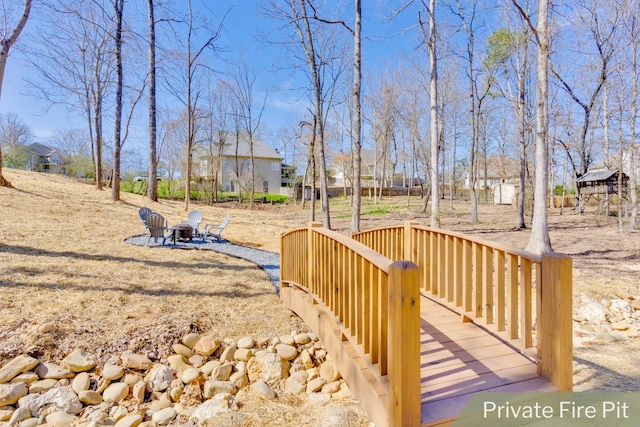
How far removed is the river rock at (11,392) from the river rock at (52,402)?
42mm

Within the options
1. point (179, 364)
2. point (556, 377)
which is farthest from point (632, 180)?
point (179, 364)

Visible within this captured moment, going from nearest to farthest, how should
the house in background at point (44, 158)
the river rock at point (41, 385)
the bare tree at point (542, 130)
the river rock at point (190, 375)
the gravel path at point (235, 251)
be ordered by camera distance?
the river rock at point (41, 385)
the river rock at point (190, 375)
the gravel path at point (235, 251)
the bare tree at point (542, 130)
the house in background at point (44, 158)

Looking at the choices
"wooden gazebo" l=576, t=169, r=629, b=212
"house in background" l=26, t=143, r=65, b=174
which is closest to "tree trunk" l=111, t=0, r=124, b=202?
"wooden gazebo" l=576, t=169, r=629, b=212

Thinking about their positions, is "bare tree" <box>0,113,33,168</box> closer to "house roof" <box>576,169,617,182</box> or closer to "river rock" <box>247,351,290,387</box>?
"river rock" <box>247,351,290,387</box>

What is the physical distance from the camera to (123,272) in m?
4.89

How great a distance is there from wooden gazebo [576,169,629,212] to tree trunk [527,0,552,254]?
1062 cm

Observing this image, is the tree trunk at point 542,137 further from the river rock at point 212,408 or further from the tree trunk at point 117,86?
the tree trunk at point 117,86

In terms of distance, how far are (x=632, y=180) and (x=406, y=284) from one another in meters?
14.3

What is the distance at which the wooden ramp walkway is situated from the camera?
2.03m

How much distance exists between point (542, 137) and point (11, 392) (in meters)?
8.87

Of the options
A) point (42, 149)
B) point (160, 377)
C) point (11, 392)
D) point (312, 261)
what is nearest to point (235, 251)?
point (312, 261)

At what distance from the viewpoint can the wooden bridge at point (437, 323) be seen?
1850 millimetres

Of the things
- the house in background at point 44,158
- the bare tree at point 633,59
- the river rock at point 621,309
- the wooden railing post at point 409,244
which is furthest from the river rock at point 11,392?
the house in background at point 44,158

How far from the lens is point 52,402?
2695mm
